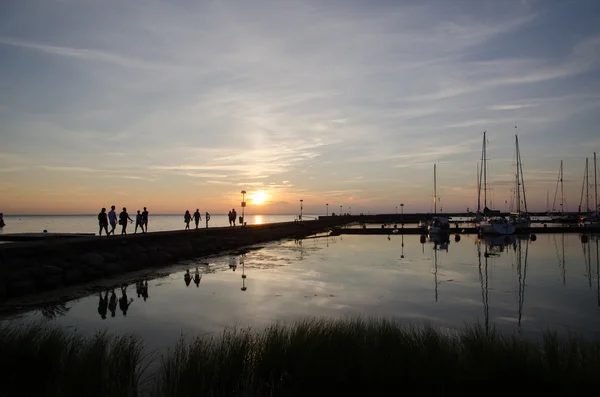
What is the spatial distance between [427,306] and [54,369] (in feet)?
40.9

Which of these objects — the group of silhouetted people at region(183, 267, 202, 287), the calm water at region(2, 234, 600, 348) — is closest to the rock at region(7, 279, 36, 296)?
the calm water at region(2, 234, 600, 348)

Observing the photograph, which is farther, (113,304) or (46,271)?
(46,271)

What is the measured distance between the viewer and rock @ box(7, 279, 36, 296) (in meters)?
16.1

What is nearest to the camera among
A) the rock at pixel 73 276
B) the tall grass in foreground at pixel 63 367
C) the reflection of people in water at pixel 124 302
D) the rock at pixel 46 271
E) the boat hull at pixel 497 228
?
the tall grass in foreground at pixel 63 367

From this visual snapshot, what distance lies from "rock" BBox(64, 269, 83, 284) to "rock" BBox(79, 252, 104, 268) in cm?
127

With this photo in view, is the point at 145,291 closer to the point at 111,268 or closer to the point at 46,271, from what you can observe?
the point at 46,271

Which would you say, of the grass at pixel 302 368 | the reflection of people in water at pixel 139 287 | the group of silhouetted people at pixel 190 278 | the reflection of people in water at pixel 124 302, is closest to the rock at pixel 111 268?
the reflection of people in water at pixel 139 287

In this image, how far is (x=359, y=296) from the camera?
17344 millimetres

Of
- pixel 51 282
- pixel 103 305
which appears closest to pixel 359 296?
pixel 103 305

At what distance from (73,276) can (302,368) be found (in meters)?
16.0

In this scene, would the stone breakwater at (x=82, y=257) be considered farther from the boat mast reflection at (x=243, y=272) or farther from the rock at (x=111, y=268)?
the boat mast reflection at (x=243, y=272)

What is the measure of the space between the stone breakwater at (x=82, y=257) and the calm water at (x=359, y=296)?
2636mm

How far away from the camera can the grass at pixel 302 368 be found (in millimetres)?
6930

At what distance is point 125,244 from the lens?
26.4 m
